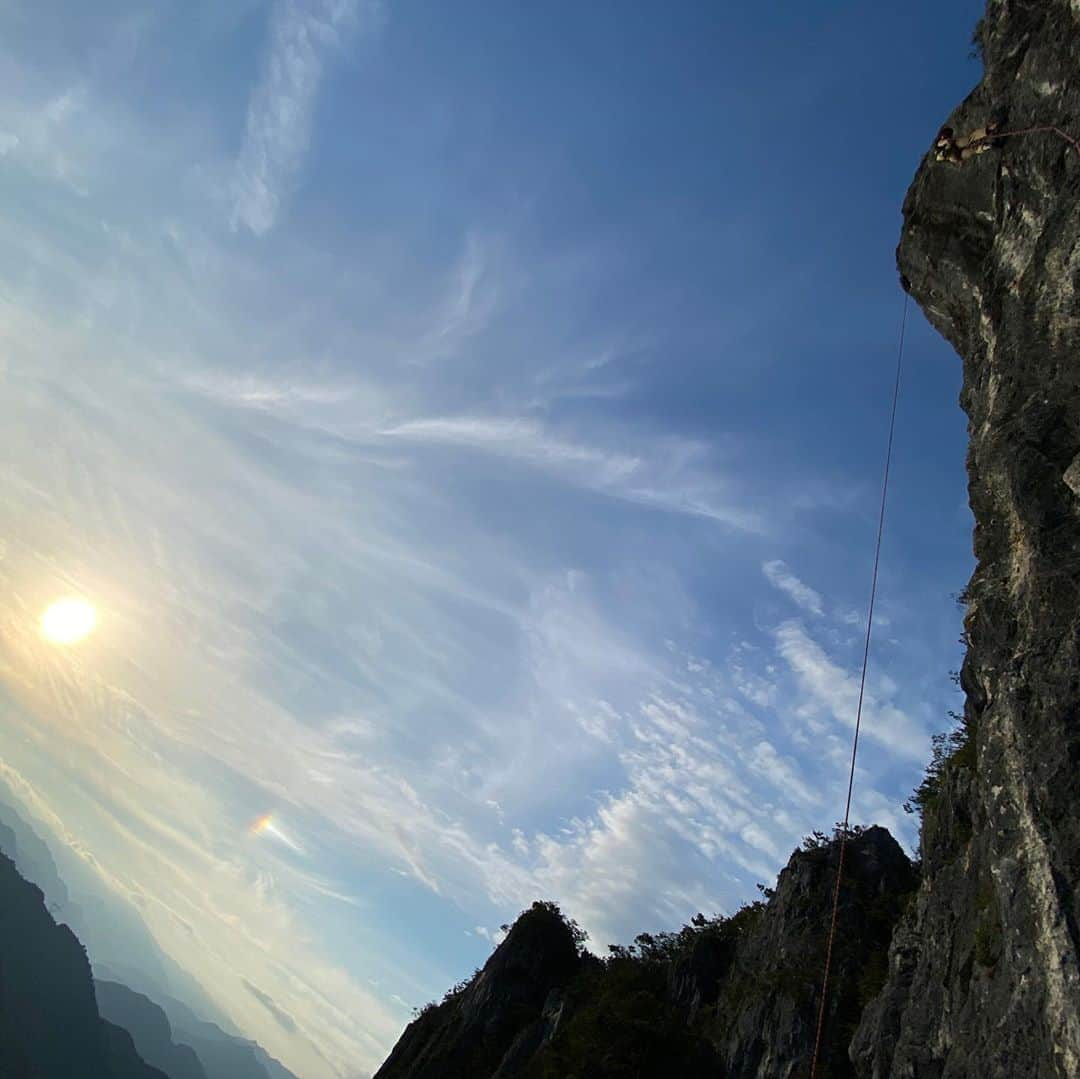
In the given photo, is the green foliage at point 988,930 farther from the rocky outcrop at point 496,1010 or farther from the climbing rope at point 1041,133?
the rocky outcrop at point 496,1010

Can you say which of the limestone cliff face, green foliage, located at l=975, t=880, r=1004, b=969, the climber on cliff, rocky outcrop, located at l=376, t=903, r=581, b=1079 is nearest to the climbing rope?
the climber on cliff

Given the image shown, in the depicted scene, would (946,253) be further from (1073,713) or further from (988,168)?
(1073,713)

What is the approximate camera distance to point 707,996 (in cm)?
3209

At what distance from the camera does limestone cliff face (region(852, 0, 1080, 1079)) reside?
12.2 meters

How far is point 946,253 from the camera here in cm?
2139

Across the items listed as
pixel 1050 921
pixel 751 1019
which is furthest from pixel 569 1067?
pixel 1050 921

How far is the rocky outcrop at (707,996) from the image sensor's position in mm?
24406

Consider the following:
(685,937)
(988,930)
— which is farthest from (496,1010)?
(988,930)

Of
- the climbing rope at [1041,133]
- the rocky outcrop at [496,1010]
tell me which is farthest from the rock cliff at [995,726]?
the rocky outcrop at [496,1010]

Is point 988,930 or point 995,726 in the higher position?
point 995,726

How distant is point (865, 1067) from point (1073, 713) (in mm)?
11695

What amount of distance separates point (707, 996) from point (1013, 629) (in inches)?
1006

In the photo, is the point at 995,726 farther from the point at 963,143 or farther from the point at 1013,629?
the point at 963,143

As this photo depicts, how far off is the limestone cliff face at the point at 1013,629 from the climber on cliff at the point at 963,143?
9.7 inches
